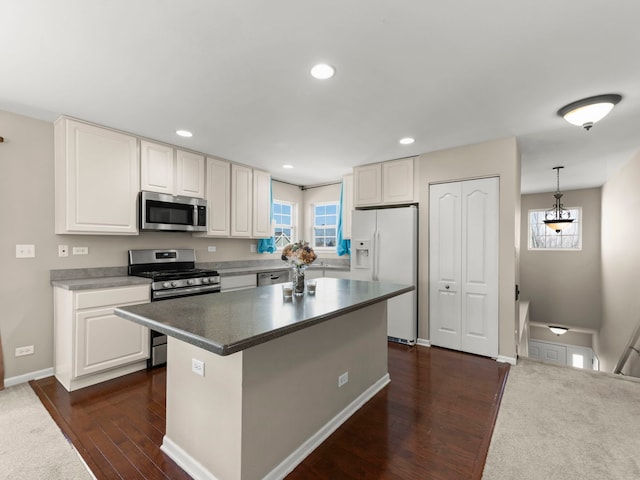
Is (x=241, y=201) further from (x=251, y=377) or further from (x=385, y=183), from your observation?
(x=251, y=377)

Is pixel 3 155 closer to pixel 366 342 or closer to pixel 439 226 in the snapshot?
pixel 366 342

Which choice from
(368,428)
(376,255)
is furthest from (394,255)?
(368,428)

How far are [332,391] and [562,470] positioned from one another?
144cm

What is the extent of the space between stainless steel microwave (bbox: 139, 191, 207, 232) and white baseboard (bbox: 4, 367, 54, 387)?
165 cm

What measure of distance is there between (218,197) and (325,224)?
233 cm

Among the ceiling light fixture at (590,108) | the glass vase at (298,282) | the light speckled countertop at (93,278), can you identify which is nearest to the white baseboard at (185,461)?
the glass vase at (298,282)

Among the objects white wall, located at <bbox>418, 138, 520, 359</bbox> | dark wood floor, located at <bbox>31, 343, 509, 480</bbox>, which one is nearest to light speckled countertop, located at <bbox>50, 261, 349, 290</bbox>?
dark wood floor, located at <bbox>31, 343, 509, 480</bbox>

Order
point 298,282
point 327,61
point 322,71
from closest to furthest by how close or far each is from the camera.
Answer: point 327,61 → point 322,71 → point 298,282

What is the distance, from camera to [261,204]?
495 cm

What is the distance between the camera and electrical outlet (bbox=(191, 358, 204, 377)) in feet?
5.62

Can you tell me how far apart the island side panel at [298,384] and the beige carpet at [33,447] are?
1038 millimetres

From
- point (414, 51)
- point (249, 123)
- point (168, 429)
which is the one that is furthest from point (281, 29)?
point (168, 429)

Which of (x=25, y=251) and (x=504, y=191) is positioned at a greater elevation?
(x=504, y=191)

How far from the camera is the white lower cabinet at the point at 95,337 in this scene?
2.74 m
